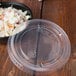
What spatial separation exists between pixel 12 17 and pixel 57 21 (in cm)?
21

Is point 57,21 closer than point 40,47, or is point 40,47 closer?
point 40,47

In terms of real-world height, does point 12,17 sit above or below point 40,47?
above

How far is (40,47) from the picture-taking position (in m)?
0.96

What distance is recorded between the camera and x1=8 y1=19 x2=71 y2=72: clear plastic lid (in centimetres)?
90

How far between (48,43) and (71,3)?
1.07ft

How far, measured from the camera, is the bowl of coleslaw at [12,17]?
979 millimetres

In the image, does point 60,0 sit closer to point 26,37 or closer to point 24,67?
point 26,37

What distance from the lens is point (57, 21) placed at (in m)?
1.09

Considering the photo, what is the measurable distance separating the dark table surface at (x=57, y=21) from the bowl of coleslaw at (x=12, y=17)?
1.9 inches

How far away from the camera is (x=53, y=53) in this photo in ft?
3.10

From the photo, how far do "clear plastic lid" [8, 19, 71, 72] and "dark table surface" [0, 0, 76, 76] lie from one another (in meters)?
0.02

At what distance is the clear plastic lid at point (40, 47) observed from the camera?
0.90 meters

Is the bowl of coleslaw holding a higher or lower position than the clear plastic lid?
higher

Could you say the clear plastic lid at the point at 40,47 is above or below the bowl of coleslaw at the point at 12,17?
below
